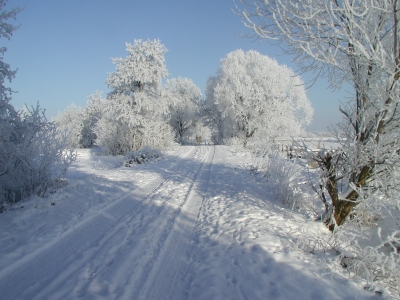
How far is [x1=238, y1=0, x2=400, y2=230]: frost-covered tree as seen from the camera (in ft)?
11.1

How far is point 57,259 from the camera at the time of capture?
354 cm

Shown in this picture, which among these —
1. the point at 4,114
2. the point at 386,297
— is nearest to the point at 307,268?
the point at 386,297

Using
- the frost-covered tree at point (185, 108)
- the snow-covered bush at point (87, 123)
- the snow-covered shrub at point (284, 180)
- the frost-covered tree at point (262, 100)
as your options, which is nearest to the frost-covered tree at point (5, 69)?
the snow-covered shrub at point (284, 180)

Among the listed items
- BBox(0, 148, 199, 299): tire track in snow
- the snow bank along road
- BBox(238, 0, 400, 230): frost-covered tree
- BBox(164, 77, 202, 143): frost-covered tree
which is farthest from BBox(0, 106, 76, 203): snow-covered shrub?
BBox(164, 77, 202, 143): frost-covered tree

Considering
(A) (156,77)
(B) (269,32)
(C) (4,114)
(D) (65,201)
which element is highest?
(A) (156,77)

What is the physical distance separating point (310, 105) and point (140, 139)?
21.9 meters

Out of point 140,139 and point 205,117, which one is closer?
point 140,139

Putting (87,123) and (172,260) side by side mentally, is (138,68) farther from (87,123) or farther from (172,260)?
(87,123)

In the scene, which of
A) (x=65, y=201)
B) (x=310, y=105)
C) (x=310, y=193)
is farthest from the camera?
(x=310, y=105)

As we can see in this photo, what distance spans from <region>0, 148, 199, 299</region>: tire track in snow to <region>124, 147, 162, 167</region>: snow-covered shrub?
9172mm

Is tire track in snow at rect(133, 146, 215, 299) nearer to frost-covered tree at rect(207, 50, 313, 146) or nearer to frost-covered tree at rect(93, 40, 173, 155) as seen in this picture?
frost-covered tree at rect(93, 40, 173, 155)

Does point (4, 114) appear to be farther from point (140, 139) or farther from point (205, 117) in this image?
point (205, 117)

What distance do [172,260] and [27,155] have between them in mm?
4962

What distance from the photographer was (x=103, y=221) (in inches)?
197
